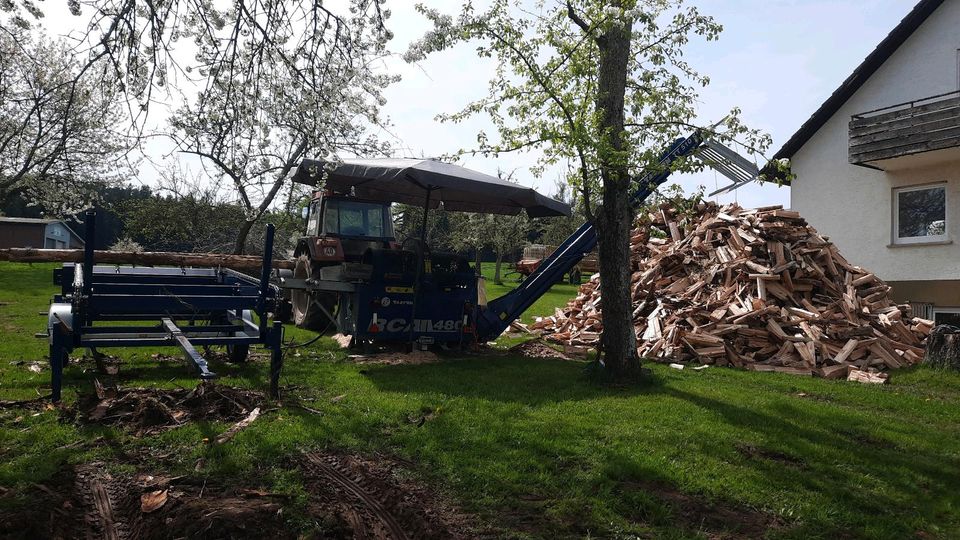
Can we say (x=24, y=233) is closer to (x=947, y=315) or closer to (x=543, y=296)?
(x=543, y=296)

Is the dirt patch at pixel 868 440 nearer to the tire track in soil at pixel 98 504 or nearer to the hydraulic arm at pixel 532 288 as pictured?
the hydraulic arm at pixel 532 288

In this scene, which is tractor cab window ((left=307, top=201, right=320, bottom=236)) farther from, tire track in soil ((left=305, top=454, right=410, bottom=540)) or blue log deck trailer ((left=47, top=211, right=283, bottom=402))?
tire track in soil ((left=305, top=454, right=410, bottom=540))

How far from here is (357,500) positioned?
4.52 metres

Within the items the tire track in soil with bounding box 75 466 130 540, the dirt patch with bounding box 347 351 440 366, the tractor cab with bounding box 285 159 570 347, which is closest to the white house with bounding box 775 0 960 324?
the tractor cab with bounding box 285 159 570 347

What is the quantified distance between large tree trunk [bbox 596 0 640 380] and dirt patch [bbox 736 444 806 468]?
2.90 m

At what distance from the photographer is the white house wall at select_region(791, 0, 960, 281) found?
16703 mm

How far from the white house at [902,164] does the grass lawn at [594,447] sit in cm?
866

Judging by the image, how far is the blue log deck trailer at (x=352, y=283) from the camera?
7.43m

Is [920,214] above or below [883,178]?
below

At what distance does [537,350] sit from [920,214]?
460 inches

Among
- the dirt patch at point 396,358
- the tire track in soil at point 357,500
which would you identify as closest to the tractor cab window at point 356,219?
the dirt patch at point 396,358

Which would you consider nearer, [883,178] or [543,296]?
[883,178]

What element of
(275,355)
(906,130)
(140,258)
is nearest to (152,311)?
(275,355)

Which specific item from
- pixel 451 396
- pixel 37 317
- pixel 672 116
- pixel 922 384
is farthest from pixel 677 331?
pixel 37 317
